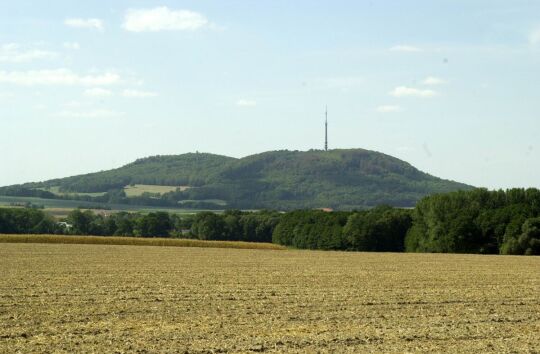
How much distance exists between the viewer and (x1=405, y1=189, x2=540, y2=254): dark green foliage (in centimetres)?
7850

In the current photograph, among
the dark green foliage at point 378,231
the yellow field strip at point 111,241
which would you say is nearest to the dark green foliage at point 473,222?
the dark green foliage at point 378,231

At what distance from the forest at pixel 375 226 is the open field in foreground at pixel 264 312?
4375cm

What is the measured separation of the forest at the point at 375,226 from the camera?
3174 inches

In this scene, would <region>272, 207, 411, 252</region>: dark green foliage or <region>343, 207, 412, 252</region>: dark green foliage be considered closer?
<region>343, 207, 412, 252</region>: dark green foliage

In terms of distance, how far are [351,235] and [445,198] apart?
10.8 m

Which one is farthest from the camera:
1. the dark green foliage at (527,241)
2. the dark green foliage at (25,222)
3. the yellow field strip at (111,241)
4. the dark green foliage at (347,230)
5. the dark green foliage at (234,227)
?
the dark green foliage at (234,227)

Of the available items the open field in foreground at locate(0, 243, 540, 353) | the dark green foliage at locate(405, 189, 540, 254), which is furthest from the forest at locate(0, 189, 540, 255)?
the open field in foreground at locate(0, 243, 540, 353)

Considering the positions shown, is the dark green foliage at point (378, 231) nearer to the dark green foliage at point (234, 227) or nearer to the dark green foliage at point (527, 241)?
the dark green foliage at point (527, 241)

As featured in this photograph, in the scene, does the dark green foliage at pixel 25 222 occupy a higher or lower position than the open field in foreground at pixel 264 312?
higher

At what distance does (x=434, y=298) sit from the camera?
1075 inches

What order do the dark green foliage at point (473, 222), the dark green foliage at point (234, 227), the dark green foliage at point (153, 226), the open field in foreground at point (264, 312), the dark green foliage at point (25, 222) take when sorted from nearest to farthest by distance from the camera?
1. the open field in foreground at point (264, 312)
2. the dark green foliage at point (473, 222)
3. the dark green foliage at point (25, 222)
4. the dark green foliage at point (234, 227)
5. the dark green foliage at point (153, 226)

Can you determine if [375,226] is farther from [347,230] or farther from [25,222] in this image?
[25,222]

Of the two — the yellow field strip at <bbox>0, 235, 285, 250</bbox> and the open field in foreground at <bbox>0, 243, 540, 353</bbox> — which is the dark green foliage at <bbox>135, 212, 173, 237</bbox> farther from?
the open field in foreground at <bbox>0, 243, 540, 353</bbox>

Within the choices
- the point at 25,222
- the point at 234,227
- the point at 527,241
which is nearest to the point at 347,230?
the point at 527,241
